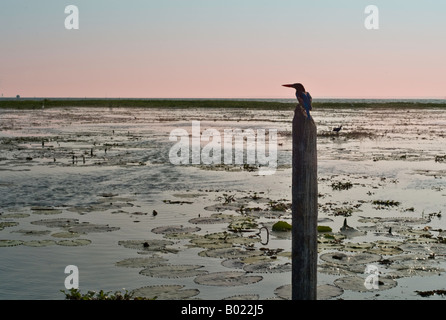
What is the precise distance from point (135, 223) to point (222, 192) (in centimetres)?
574

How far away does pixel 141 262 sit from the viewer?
11.4 metres

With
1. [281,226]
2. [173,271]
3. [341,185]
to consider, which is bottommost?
[173,271]

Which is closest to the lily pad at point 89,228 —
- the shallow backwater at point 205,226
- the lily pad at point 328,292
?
the shallow backwater at point 205,226

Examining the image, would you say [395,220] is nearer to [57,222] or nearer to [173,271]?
[173,271]

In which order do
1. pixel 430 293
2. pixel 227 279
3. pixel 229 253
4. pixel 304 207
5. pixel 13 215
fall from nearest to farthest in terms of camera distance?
1. pixel 304 207
2. pixel 430 293
3. pixel 227 279
4. pixel 229 253
5. pixel 13 215

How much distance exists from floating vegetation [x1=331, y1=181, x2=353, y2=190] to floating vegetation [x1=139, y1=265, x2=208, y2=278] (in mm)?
11118

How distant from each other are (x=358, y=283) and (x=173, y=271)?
11.5ft

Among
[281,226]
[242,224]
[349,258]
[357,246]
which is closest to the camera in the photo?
[349,258]

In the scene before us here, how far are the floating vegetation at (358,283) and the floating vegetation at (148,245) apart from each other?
384cm

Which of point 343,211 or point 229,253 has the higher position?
point 343,211

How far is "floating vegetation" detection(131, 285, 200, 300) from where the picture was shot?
372 inches

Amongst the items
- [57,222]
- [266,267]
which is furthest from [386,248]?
[57,222]

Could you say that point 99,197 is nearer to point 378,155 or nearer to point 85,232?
point 85,232

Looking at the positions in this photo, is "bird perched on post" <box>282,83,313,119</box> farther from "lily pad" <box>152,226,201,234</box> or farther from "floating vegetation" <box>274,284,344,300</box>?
"lily pad" <box>152,226,201,234</box>
